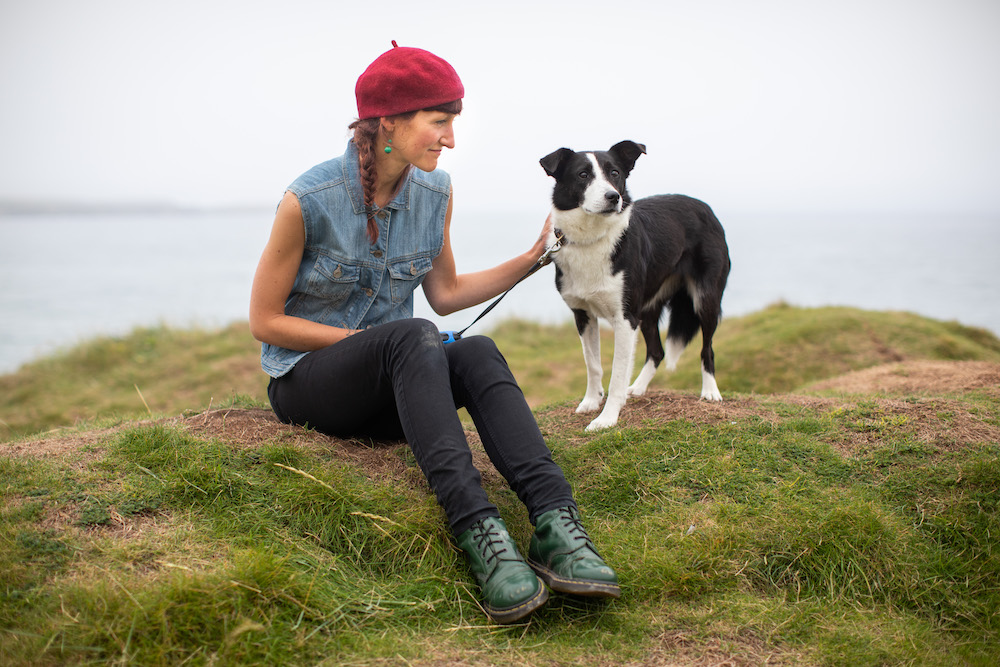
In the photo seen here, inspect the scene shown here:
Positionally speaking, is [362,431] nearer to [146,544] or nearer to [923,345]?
[146,544]

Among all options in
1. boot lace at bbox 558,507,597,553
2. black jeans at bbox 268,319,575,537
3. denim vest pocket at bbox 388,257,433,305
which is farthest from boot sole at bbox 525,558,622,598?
denim vest pocket at bbox 388,257,433,305

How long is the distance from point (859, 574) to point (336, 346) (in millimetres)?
2027

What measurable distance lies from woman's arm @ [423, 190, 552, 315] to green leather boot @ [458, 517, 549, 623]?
1.30 metres

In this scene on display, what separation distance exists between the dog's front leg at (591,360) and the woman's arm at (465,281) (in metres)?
0.61

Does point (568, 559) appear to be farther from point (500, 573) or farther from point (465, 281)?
point (465, 281)

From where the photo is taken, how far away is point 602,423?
3.43m

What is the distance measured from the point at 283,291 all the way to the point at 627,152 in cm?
182

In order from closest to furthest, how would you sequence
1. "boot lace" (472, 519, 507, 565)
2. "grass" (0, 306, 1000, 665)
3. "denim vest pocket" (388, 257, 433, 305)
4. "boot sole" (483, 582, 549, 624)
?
"grass" (0, 306, 1000, 665) → "boot sole" (483, 582, 549, 624) → "boot lace" (472, 519, 507, 565) → "denim vest pocket" (388, 257, 433, 305)

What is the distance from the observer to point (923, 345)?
659cm

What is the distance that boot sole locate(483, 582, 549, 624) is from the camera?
2090 millimetres

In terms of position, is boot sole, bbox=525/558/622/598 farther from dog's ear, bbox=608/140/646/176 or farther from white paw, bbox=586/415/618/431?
dog's ear, bbox=608/140/646/176

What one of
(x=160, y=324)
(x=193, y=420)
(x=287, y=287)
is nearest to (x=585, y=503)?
(x=287, y=287)

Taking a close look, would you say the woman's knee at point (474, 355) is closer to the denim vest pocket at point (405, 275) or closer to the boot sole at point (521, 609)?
the denim vest pocket at point (405, 275)

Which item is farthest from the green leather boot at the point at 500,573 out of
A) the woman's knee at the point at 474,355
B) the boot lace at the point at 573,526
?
the woman's knee at the point at 474,355
